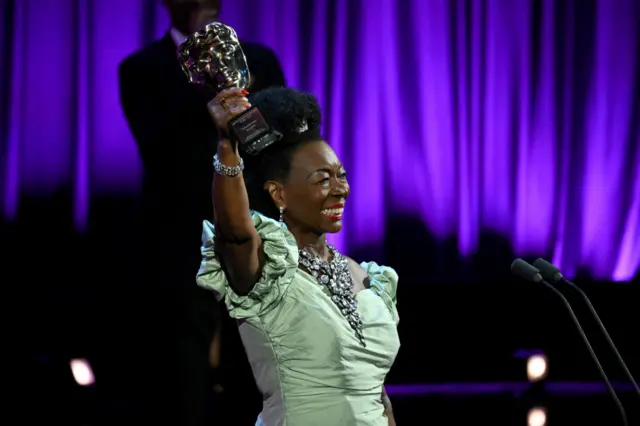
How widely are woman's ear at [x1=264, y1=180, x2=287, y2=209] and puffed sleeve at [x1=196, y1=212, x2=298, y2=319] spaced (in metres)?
0.14

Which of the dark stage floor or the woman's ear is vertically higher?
the woman's ear

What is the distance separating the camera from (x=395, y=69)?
5.07m

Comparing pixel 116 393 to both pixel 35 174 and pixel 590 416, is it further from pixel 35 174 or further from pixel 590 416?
pixel 590 416

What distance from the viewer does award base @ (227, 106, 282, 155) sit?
1.92m

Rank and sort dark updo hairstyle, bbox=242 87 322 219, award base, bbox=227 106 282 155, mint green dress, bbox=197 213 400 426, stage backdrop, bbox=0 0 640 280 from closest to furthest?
award base, bbox=227 106 282 155 → mint green dress, bbox=197 213 400 426 → dark updo hairstyle, bbox=242 87 322 219 → stage backdrop, bbox=0 0 640 280

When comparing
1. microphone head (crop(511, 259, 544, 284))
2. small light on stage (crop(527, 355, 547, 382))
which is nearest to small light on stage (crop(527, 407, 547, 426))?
small light on stage (crop(527, 355, 547, 382))

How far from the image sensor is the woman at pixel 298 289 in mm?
2145

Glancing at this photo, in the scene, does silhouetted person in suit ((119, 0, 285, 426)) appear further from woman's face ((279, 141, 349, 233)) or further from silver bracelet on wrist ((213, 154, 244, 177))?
silver bracelet on wrist ((213, 154, 244, 177))

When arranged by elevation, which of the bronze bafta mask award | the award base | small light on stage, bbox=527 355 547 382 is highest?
the bronze bafta mask award

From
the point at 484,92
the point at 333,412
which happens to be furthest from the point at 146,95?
the point at 484,92

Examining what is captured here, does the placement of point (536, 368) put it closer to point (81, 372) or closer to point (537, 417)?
point (537, 417)

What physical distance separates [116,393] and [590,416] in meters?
2.05

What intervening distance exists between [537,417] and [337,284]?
7.00ft

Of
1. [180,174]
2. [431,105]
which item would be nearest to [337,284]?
[180,174]
